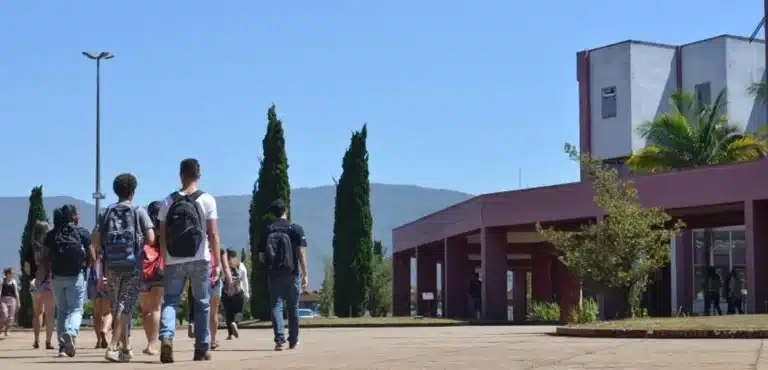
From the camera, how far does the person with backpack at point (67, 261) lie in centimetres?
1420

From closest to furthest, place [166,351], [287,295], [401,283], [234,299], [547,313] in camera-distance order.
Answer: [166,351]
[287,295]
[234,299]
[547,313]
[401,283]

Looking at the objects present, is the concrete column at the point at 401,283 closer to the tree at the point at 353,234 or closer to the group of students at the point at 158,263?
the tree at the point at 353,234

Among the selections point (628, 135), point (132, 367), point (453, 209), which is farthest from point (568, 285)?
point (132, 367)

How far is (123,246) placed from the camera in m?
12.7

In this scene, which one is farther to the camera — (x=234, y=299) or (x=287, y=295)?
(x=234, y=299)

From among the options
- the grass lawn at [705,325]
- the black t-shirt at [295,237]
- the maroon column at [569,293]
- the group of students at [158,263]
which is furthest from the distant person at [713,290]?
the black t-shirt at [295,237]

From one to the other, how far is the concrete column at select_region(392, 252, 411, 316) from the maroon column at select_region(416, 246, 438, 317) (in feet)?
2.42

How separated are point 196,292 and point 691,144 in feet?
120

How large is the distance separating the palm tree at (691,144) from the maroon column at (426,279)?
27.2 ft

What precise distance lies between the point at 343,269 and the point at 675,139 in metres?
12.2

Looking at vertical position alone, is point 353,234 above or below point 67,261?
above

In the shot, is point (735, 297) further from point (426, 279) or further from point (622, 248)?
point (426, 279)

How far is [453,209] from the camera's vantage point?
41.4 meters

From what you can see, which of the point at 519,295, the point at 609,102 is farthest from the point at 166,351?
the point at 519,295
